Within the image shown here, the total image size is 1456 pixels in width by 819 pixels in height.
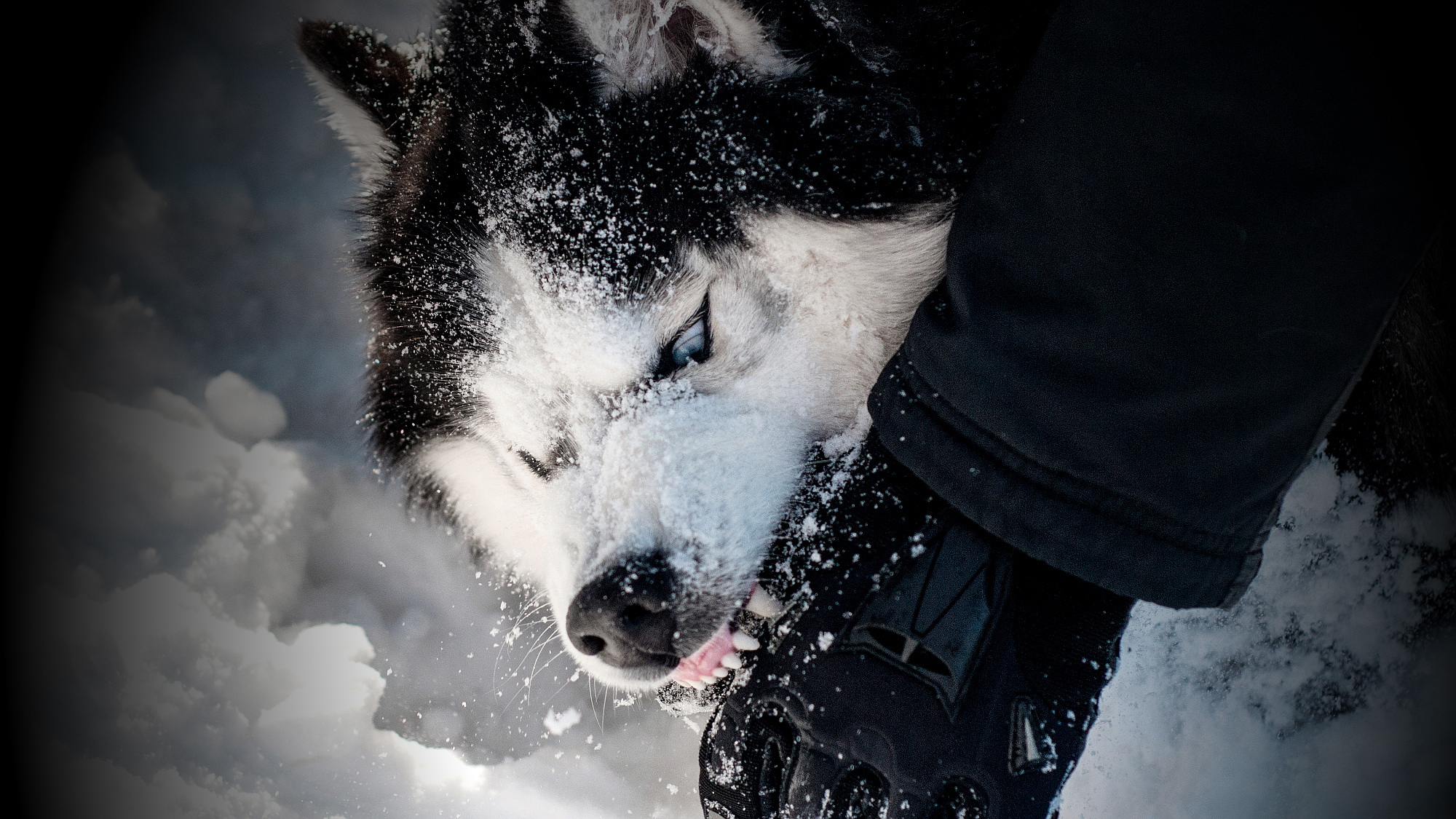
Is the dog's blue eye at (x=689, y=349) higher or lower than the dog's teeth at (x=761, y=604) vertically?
higher

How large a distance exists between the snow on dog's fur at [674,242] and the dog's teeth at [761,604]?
0.06 metres

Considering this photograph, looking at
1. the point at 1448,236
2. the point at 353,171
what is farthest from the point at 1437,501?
the point at 353,171

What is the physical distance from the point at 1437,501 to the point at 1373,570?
14cm

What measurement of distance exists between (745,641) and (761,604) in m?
0.06

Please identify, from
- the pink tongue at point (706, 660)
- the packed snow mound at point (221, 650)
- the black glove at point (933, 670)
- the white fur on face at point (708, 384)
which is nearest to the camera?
the black glove at point (933, 670)

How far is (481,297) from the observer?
96cm

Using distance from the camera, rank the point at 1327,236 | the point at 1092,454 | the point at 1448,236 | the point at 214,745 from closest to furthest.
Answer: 1. the point at 1327,236
2. the point at 1092,454
3. the point at 1448,236
4. the point at 214,745

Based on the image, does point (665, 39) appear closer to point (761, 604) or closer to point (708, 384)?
point (708, 384)

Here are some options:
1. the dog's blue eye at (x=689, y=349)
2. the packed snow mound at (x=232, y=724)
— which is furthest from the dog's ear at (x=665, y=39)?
the packed snow mound at (x=232, y=724)

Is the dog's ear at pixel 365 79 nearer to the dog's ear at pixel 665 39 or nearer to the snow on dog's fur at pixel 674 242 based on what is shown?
the snow on dog's fur at pixel 674 242

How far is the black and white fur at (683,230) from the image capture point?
2.68 feet

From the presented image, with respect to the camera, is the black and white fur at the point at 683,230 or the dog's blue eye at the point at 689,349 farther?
the dog's blue eye at the point at 689,349

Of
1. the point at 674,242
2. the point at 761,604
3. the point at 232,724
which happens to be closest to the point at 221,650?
the point at 232,724

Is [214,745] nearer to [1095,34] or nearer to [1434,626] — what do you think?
[1095,34]
